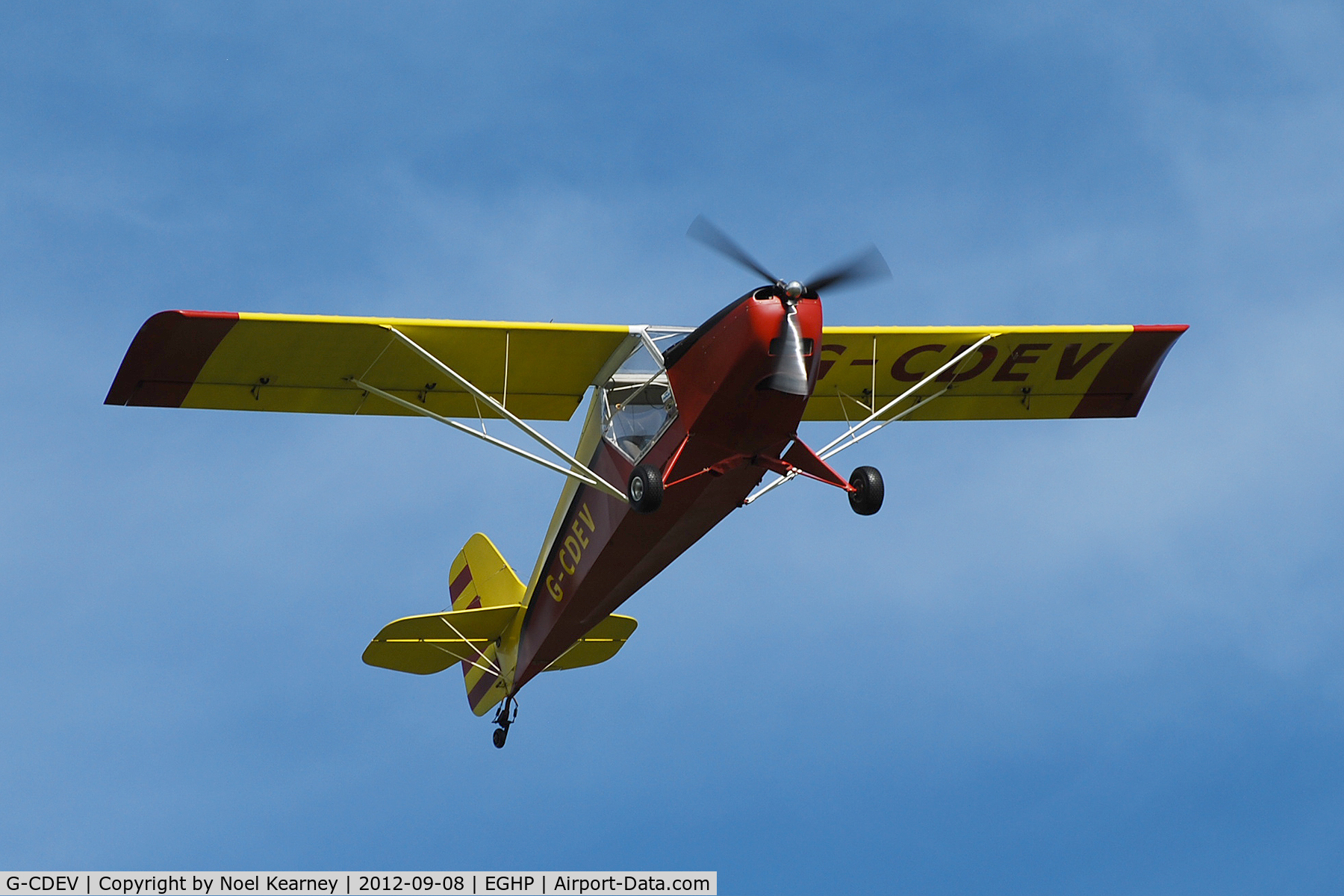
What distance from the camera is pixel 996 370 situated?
1739 cm

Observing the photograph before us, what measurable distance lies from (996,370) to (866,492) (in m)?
4.14

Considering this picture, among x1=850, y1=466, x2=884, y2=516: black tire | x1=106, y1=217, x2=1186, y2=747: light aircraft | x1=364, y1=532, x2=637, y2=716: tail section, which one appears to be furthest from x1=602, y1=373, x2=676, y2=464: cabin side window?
x1=364, y1=532, x2=637, y2=716: tail section

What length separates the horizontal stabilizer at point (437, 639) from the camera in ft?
57.5

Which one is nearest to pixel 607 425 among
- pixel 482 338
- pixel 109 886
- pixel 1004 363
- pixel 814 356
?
pixel 482 338

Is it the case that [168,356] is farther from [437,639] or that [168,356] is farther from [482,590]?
[482,590]

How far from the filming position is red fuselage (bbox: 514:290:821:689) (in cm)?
1295

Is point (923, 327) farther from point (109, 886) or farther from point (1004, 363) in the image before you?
point (109, 886)

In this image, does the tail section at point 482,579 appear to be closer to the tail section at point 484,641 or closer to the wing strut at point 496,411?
the tail section at point 484,641

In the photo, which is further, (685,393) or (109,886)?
(109,886)

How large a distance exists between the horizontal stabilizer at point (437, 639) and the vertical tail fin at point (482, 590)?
0.26 metres

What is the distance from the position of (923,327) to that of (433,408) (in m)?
4.56

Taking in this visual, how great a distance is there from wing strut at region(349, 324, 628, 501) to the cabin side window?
35 centimetres

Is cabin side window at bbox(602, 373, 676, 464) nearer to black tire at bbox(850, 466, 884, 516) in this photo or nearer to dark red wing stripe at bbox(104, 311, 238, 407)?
black tire at bbox(850, 466, 884, 516)

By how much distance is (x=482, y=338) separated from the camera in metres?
15.4
